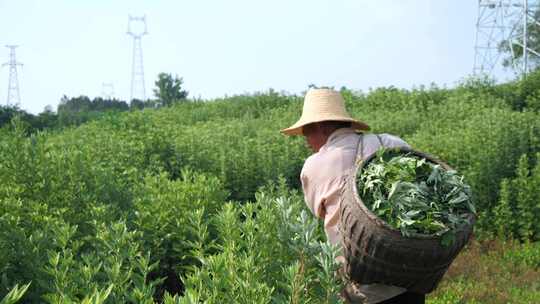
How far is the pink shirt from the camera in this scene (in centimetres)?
319

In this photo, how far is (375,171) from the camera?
9.56ft

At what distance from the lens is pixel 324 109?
11.5 ft

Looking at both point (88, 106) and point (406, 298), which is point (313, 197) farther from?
point (88, 106)

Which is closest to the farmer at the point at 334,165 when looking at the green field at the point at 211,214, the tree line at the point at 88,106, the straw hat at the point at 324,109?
the straw hat at the point at 324,109

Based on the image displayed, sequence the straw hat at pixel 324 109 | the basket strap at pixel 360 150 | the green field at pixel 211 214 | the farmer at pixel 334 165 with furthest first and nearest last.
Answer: the straw hat at pixel 324 109 < the basket strap at pixel 360 150 < the farmer at pixel 334 165 < the green field at pixel 211 214

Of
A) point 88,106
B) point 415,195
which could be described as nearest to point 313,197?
point 415,195

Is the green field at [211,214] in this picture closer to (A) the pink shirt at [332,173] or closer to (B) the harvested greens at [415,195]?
(A) the pink shirt at [332,173]

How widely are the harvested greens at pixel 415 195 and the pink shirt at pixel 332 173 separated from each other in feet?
0.65

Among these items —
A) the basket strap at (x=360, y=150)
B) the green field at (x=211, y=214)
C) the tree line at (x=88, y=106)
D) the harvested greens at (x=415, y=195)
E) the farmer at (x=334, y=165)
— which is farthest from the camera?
the tree line at (x=88, y=106)

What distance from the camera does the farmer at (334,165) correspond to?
10.2 feet

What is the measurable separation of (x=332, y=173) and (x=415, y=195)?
1.76 feet

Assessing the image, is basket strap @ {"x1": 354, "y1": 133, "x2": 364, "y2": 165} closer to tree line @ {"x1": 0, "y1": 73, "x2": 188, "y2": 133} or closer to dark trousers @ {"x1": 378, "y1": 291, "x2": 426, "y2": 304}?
dark trousers @ {"x1": 378, "y1": 291, "x2": 426, "y2": 304}

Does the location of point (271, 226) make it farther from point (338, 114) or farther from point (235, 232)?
point (338, 114)

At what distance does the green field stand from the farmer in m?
0.19
